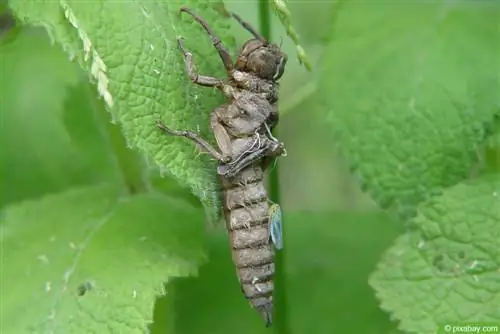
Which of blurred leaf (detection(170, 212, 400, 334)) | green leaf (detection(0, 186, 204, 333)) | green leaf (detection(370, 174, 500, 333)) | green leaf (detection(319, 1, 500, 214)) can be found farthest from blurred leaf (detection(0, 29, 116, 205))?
green leaf (detection(370, 174, 500, 333))

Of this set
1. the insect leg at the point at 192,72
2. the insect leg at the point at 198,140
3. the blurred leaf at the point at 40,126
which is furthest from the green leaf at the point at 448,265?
the blurred leaf at the point at 40,126

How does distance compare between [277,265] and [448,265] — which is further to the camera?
[277,265]

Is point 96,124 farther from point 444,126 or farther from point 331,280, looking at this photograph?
point 444,126

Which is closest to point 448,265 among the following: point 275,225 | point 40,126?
point 275,225

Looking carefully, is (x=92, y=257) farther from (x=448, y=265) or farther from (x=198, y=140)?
(x=448, y=265)

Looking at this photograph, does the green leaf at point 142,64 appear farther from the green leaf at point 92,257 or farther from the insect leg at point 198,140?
the green leaf at point 92,257

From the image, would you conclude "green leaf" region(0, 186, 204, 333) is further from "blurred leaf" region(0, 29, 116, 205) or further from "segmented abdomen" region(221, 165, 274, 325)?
"blurred leaf" region(0, 29, 116, 205)

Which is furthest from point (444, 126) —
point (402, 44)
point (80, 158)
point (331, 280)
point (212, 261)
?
point (80, 158)
